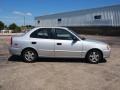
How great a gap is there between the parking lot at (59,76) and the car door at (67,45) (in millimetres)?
493

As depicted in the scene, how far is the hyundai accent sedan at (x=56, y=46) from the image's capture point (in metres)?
10.5

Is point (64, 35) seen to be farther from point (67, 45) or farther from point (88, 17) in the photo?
point (88, 17)

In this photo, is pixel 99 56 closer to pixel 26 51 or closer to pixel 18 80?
pixel 26 51

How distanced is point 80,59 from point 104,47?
1471 mm

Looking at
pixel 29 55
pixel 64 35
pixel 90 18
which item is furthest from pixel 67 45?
pixel 90 18

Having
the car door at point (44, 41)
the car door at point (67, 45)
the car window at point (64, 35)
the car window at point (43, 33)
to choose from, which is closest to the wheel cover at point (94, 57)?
the car door at point (67, 45)

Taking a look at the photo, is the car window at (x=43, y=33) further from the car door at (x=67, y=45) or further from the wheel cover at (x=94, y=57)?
the wheel cover at (x=94, y=57)

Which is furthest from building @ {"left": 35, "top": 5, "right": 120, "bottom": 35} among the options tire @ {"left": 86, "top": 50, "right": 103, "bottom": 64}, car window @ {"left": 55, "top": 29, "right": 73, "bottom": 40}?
car window @ {"left": 55, "top": 29, "right": 73, "bottom": 40}

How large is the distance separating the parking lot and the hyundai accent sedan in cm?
39

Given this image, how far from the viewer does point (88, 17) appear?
2077 inches

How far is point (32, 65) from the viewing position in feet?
32.7

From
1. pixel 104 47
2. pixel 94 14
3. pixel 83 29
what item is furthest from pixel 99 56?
pixel 83 29

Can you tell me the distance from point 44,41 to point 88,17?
43213 millimetres

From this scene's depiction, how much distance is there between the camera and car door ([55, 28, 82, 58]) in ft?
34.4
